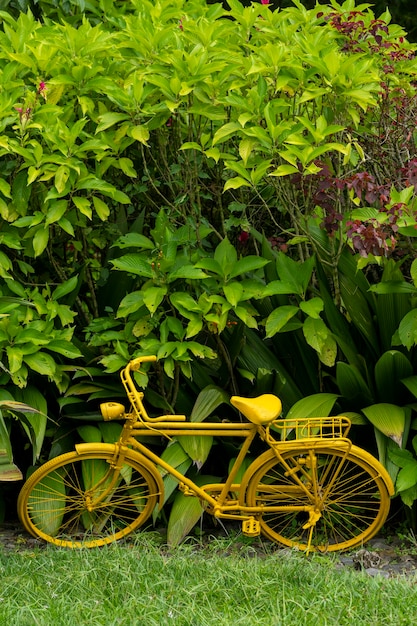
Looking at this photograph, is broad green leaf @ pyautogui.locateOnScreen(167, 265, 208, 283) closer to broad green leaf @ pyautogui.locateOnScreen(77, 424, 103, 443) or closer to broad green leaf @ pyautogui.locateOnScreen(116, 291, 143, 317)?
broad green leaf @ pyautogui.locateOnScreen(116, 291, 143, 317)

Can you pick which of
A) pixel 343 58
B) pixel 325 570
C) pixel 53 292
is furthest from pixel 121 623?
pixel 343 58

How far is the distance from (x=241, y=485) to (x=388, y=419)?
2.54ft

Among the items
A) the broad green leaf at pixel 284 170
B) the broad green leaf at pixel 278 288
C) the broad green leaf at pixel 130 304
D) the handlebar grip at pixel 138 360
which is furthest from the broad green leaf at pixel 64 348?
the broad green leaf at pixel 284 170

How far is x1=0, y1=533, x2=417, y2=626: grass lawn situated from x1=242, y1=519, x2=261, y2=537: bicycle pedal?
14 centimetres

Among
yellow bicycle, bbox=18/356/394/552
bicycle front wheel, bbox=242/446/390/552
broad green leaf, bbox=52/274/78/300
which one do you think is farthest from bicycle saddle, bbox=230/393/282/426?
broad green leaf, bbox=52/274/78/300

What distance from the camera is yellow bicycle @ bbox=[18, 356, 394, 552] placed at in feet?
13.6

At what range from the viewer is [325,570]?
3.85 m

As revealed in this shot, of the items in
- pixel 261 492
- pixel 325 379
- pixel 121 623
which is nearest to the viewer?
pixel 121 623

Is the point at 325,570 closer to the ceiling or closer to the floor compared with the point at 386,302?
closer to the floor

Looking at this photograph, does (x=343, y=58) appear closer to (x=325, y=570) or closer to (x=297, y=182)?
(x=297, y=182)

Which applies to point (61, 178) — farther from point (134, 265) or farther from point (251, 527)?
point (251, 527)

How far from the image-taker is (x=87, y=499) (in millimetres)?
4434

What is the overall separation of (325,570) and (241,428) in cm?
73

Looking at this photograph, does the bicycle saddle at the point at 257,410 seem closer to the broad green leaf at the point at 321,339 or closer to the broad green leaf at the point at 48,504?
the broad green leaf at the point at 321,339
